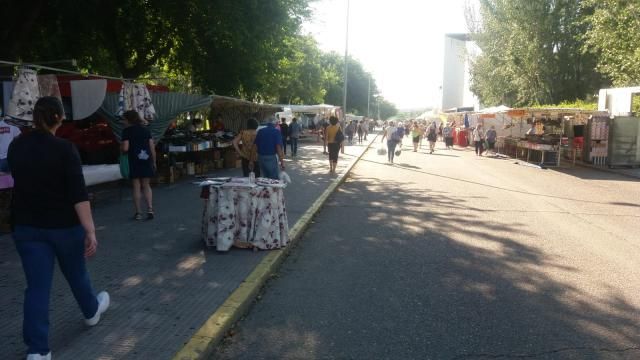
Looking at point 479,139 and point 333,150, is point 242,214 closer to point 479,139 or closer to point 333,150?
point 333,150

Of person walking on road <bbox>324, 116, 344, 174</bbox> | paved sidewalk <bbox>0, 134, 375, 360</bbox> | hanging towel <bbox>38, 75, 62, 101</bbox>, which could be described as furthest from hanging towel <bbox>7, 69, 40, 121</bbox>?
person walking on road <bbox>324, 116, 344, 174</bbox>

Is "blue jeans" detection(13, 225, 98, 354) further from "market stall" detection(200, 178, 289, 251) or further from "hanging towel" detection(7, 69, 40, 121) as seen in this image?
"hanging towel" detection(7, 69, 40, 121)

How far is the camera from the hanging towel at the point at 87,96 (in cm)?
1114

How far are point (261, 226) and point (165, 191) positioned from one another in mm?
6188

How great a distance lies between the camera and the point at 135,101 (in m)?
12.0

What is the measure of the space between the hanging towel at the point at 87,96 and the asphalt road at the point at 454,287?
4.93 m

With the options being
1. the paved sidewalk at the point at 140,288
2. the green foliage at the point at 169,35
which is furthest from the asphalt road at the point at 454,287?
the green foliage at the point at 169,35

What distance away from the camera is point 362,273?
6516 millimetres

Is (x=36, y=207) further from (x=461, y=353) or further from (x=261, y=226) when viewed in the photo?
(x=261, y=226)

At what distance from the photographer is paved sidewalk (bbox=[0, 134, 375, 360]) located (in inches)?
163

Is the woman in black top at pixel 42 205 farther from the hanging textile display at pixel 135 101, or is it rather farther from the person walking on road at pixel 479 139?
the person walking on road at pixel 479 139

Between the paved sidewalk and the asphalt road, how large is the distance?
0.47 metres

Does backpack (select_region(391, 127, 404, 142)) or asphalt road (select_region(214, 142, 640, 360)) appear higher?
backpack (select_region(391, 127, 404, 142))

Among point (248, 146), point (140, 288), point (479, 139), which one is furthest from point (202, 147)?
point (479, 139)
